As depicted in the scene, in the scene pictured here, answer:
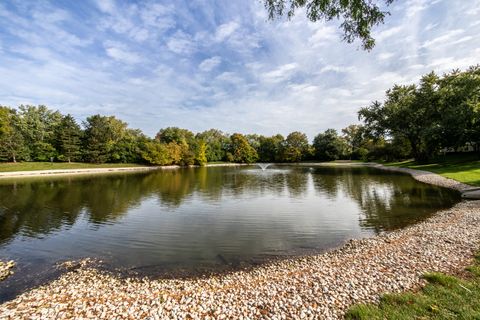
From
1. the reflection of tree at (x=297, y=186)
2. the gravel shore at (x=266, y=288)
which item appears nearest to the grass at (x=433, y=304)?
the gravel shore at (x=266, y=288)

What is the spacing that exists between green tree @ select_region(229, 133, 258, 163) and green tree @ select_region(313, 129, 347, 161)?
26.0 m

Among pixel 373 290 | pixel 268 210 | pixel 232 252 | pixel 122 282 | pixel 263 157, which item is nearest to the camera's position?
pixel 373 290

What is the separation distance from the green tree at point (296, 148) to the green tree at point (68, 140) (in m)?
71.6

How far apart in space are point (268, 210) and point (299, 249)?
7492mm

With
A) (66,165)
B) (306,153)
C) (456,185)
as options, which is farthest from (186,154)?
(456,185)

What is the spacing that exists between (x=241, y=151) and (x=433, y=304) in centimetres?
10005

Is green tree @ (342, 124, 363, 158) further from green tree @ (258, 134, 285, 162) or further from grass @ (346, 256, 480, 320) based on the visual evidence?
grass @ (346, 256, 480, 320)

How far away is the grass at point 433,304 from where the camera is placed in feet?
15.8

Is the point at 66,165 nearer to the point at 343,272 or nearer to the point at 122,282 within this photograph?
the point at 122,282

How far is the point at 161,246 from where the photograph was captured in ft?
37.2

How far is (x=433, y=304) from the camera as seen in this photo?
516 cm

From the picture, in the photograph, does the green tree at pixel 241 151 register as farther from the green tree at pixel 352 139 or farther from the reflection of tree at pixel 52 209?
the reflection of tree at pixel 52 209

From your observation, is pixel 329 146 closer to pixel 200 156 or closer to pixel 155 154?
pixel 200 156

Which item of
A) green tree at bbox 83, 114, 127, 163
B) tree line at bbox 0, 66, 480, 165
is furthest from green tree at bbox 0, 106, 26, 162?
green tree at bbox 83, 114, 127, 163
